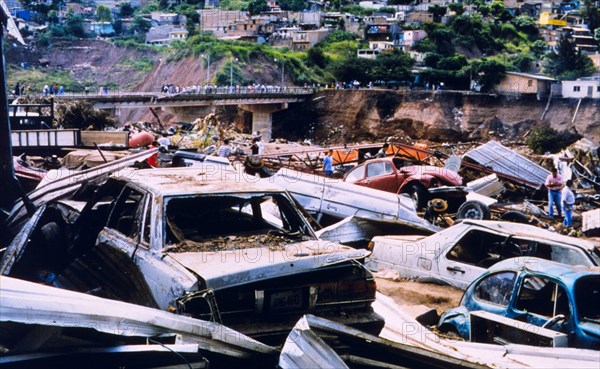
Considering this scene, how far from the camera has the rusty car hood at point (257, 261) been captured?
5371mm

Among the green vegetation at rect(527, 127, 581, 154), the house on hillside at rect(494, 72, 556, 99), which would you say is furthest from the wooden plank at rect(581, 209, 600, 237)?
the house on hillside at rect(494, 72, 556, 99)

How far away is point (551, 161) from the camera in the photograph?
28.5 metres

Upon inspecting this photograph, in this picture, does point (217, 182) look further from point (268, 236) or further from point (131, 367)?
point (131, 367)

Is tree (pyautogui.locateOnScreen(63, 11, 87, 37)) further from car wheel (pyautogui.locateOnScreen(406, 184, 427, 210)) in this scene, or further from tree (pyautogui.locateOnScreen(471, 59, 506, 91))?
car wheel (pyautogui.locateOnScreen(406, 184, 427, 210))

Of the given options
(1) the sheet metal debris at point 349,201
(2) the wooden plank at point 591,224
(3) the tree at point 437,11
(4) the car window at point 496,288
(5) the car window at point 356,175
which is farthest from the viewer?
(3) the tree at point 437,11

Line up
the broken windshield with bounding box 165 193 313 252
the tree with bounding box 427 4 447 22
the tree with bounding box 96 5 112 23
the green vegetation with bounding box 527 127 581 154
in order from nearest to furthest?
1. the broken windshield with bounding box 165 193 313 252
2. the green vegetation with bounding box 527 127 581 154
3. the tree with bounding box 427 4 447 22
4. the tree with bounding box 96 5 112 23

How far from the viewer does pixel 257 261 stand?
18.5 feet

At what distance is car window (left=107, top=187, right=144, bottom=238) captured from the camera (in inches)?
261

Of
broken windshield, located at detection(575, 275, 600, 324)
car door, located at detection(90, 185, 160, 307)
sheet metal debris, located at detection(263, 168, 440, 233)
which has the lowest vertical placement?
sheet metal debris, located at detection(263, 168, 440, 233)

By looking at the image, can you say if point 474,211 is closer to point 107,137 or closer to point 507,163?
point 507,163

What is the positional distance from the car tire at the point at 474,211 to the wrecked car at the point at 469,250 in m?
3.85

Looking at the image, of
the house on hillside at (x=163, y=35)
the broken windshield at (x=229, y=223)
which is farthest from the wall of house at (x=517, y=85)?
the house on hillside at (x=163, y=35)

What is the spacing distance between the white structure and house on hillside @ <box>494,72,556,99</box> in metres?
1.30

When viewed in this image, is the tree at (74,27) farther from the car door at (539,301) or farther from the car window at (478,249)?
the car door at (539,301)
